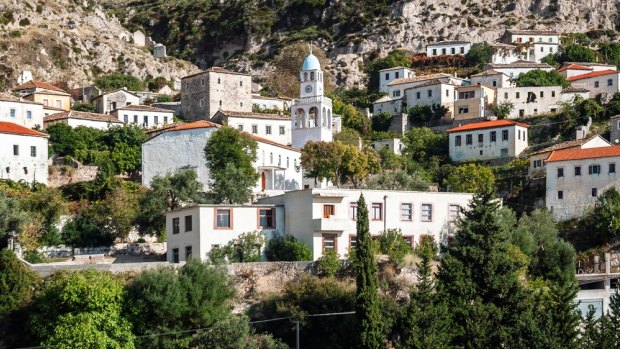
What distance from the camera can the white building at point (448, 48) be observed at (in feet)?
451

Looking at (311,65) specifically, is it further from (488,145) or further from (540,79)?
(540,79)

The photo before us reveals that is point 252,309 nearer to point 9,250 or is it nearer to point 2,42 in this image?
point 9,250

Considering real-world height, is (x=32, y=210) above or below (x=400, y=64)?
below

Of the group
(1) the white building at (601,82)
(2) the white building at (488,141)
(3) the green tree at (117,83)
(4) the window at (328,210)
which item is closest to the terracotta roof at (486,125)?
(2) the white building at (488,141)

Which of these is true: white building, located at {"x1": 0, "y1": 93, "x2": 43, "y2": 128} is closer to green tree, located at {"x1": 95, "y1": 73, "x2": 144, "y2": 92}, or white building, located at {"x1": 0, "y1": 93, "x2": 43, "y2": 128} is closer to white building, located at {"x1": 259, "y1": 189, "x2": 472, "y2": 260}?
green tree, located at {"x1": 95, "y1": 73, "x2": 144, "y2": 92}

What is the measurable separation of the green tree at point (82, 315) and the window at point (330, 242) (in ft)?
40.8

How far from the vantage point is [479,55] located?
132m

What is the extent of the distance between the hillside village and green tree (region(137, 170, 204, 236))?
11 centimetres

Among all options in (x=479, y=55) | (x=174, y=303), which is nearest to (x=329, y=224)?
(x=174, y=303)

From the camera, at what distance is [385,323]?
58875 millimetres

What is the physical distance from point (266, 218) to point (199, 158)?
19.9 m

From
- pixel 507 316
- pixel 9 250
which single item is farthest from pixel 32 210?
pixel 507 316

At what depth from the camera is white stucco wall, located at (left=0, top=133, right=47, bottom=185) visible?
86.1m

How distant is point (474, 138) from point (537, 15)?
51.8 meters
